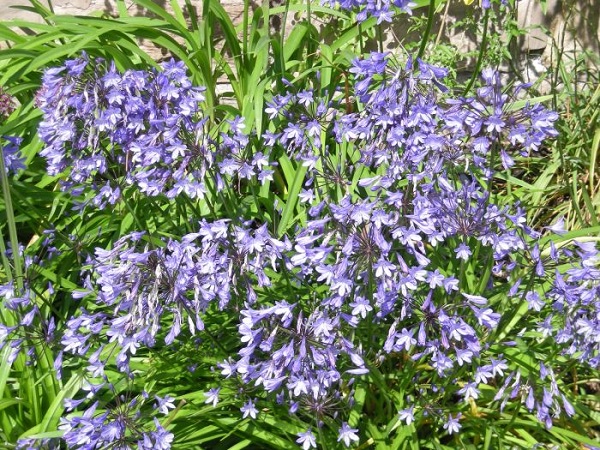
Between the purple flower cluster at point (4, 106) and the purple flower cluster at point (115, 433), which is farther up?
the purple flower cluster at point (4, 106)

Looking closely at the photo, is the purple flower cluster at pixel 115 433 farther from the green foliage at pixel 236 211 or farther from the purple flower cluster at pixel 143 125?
the purple flower cluster at pixel 143 125

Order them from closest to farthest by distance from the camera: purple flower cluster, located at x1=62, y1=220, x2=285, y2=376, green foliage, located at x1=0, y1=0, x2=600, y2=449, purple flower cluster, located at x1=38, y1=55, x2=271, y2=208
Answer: purple flower cluster, located at x1=62, y1=220, x2=285, y2=376, purple flower cluster, located at x1=38, y1=55, x2=271, y2=208, green foliage, located at x1=0, y1=0, x2=600, y2=449

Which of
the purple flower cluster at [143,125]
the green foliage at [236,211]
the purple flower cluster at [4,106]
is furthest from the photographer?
the purple flower cluster at [4,106]

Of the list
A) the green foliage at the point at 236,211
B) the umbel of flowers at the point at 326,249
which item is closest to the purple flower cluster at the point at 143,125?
the umbel of flowers at the point at 326,249

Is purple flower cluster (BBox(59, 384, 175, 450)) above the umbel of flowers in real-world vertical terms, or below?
below

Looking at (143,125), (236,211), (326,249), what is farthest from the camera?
(236,211)

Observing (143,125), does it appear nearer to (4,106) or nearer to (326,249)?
(326,249)

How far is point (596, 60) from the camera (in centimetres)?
512

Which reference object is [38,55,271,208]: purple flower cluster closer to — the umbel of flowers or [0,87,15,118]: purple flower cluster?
the umbel of flowers

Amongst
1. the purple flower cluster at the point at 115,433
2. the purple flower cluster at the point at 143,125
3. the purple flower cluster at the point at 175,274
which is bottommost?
the purple flower cluster at the point at 115,433

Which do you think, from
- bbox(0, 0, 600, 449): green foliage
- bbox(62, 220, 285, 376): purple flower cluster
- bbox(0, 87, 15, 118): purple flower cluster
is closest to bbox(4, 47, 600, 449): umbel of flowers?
bbox(62, 220, 285, 376): purple flower cluster

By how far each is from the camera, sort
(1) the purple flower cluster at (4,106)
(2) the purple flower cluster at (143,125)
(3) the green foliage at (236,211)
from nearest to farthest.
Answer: (2) the purple flower cluster at (143,125) < (3) the green foliage at (236,211) < (1) the purple flower cluster at (4,106)

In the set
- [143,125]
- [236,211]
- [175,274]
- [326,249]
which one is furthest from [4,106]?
[326,249]

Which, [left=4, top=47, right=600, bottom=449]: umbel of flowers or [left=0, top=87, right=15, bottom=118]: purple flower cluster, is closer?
[left=4, top=47, right=600, bottom=449]: umbel of flowers
